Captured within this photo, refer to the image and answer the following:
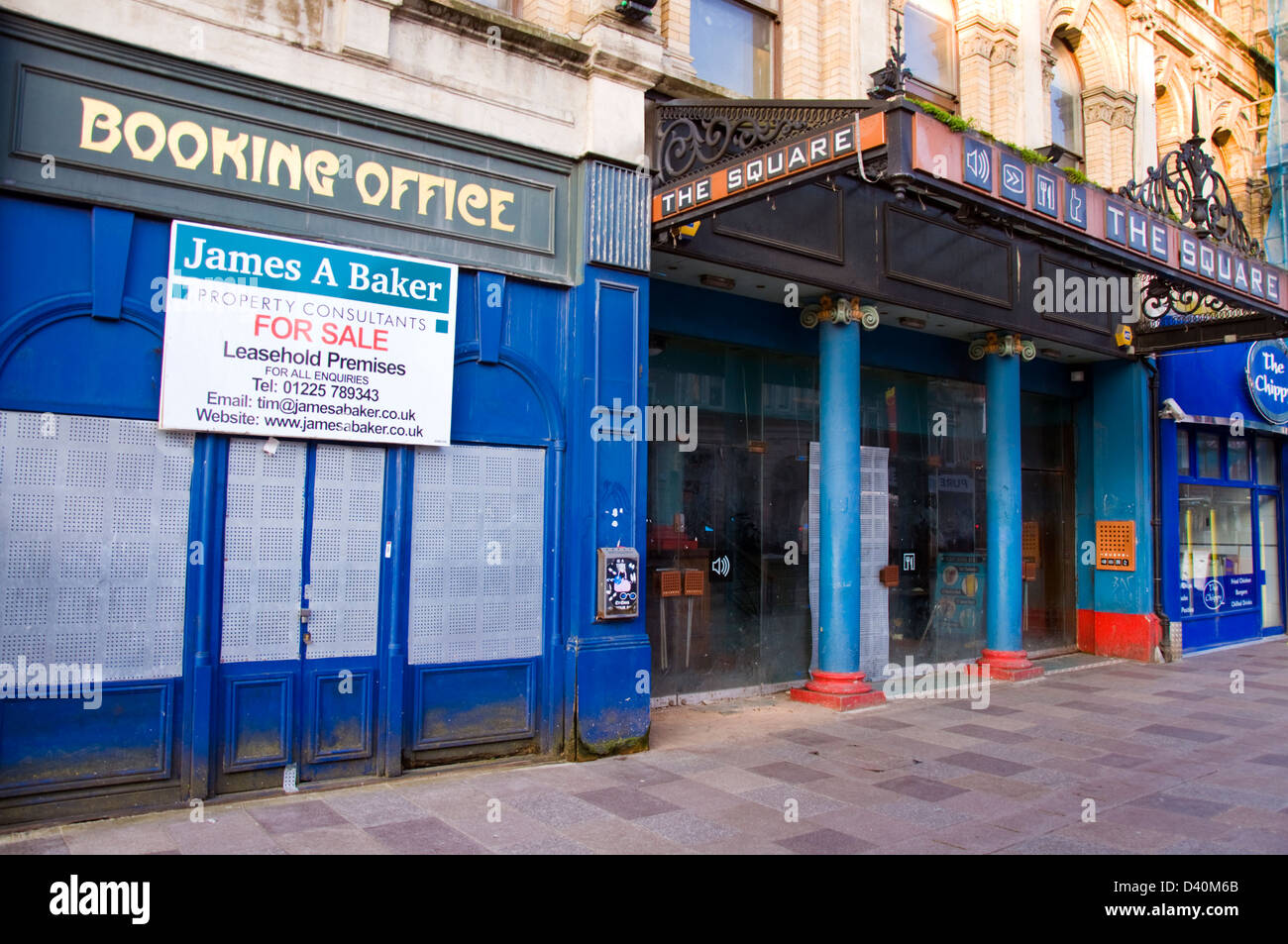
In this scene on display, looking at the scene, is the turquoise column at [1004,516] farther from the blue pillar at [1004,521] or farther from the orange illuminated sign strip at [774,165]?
the orange illuminated sign strip at [774,165]

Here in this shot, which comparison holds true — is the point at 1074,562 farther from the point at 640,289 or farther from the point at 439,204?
the point at 439,204

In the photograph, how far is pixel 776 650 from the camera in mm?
10672

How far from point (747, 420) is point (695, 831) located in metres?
5.63

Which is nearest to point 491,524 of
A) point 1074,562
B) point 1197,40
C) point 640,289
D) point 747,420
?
point 640,289

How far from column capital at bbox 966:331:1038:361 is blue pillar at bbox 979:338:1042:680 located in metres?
0.01

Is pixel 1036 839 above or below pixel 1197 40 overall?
below

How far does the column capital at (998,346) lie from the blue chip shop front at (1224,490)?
3537 millimetres

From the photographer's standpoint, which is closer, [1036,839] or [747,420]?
[1036,839]

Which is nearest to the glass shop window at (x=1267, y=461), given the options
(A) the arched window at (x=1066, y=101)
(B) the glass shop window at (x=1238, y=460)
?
(B) the glass shop window at (x=1238, y=460)

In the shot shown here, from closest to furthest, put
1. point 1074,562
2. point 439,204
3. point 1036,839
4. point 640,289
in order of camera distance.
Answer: point 1036,839 < point 439,204 < point 640,289 < point 1074,562

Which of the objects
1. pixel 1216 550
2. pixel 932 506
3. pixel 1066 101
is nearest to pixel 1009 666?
pixel 932 506

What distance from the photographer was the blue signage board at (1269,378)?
625 inches

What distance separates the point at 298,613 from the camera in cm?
651

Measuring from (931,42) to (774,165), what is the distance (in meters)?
6.77
